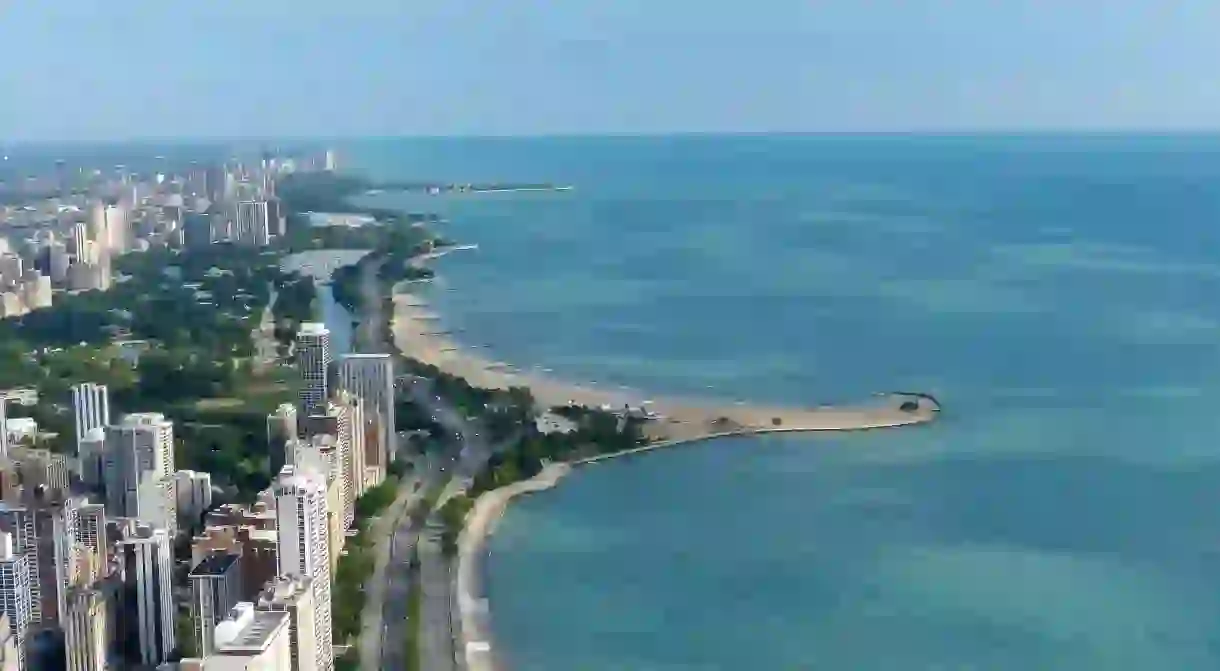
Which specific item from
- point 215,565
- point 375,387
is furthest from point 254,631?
point 375,387

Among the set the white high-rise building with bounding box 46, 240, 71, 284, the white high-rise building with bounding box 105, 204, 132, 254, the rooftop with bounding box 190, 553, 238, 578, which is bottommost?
the rooftop with bounding box 190, 553, 238, 578

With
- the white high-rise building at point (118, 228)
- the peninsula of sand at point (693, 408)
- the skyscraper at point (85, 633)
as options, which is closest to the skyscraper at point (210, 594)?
the skyscraper at point (85, 633)

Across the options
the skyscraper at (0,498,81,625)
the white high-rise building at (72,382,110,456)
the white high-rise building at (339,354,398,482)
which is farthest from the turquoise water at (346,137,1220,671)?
the white high-rise building at (72,382,110,456)

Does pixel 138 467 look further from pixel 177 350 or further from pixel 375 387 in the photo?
pixel 177 350

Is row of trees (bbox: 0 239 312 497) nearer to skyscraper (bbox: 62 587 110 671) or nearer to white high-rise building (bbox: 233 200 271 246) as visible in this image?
white high-rise building (bbox: 233 200 271 246)

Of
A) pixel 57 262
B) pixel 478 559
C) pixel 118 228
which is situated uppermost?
pixel 118 228

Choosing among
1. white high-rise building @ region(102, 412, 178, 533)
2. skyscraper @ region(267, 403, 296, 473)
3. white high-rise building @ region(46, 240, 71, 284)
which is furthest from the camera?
white high-rise building @ region(46, 240, 71, 284)
